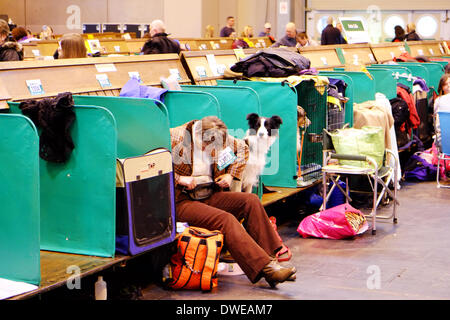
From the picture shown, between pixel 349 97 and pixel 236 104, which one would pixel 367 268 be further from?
pixel 349 97

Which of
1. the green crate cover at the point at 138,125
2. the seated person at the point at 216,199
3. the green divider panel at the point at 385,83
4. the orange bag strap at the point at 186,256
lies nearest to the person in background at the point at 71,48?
the seated person at the point at 216,199

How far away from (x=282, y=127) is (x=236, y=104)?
1.99 ft

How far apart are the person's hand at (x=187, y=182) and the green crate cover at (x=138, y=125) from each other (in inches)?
16.2

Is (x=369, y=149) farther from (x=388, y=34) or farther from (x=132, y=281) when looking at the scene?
(x=388, y=34)

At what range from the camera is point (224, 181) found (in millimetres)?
4828

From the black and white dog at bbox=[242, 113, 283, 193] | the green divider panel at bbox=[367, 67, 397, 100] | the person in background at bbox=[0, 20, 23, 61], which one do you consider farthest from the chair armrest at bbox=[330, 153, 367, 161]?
the person in background at bbox=[0, 20, 23, 61]

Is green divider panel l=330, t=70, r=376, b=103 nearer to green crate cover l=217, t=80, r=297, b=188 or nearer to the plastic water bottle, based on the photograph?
green crate cover l=217, t=80, r=297, b=188

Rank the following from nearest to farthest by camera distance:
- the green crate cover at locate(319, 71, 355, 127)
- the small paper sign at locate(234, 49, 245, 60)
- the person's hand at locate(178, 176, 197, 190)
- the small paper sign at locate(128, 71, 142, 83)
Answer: the person's hand at locate(178, 176, 197, 190), the small paper sign at locate(128, 71, 142, 83), the green crate cover at locate(319, 71, 355, 127), the small paper sign at locate(234, 49, 245, 60)

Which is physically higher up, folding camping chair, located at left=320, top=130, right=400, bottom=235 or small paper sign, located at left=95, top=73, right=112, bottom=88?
small paper sign, located at left=95, top=73, right=112, bottom=88

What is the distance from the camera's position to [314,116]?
6426mm

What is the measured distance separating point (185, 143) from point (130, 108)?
564 millimetres

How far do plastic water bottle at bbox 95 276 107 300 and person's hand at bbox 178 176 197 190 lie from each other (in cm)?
96

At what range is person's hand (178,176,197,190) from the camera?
4.62 metres

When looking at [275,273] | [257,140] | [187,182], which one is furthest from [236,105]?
[275,273]
